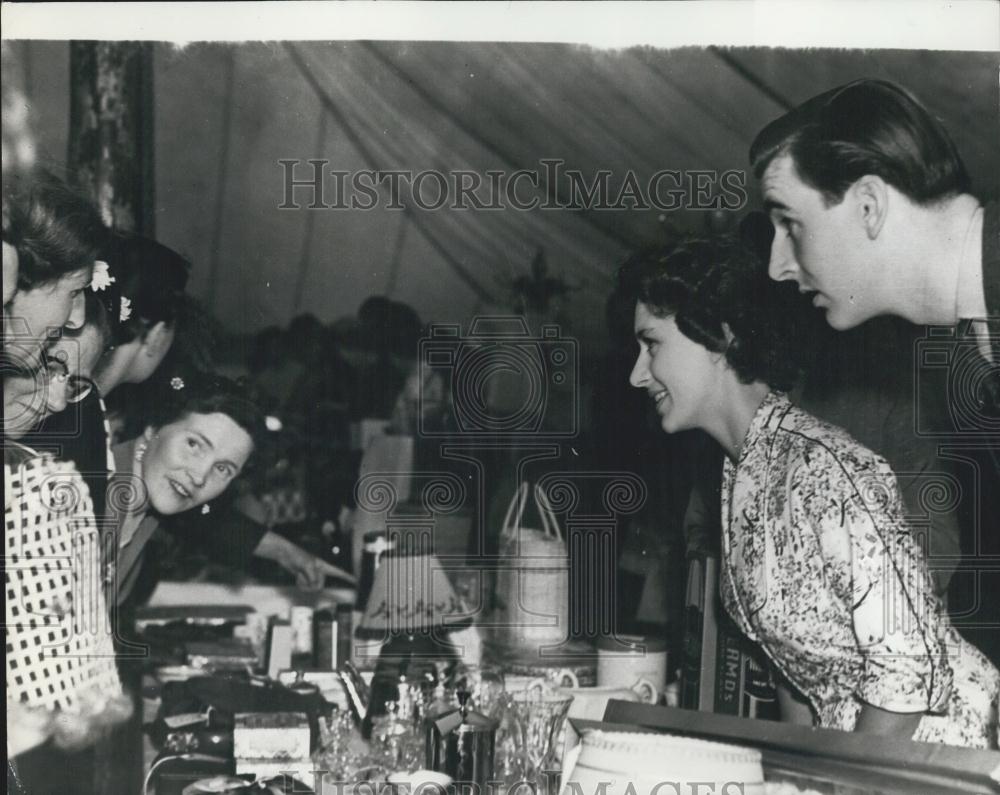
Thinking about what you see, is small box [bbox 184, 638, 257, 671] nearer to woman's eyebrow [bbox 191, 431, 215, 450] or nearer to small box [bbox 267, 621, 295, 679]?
small box [bbox 267, 621, 295, 679]

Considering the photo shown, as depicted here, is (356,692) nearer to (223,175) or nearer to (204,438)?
(204,438)

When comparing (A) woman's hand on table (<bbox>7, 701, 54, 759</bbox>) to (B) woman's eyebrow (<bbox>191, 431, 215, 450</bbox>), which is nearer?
(A) woman's hand on table (<bbox>7, 701, 54, 759</bbox>)

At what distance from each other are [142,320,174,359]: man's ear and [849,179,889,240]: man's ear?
5.41ft

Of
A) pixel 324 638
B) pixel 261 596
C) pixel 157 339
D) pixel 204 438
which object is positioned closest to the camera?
pixel 157 339

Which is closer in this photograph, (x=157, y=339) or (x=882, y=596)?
(x=882, y=596)

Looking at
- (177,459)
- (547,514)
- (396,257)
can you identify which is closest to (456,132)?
(396,257)

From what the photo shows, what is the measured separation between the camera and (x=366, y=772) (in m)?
2.77

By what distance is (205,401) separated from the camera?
121 inches

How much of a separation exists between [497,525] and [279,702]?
26.4 inches

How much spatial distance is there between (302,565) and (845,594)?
144 centimetres

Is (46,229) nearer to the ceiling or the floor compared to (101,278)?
nearer to the ceiling

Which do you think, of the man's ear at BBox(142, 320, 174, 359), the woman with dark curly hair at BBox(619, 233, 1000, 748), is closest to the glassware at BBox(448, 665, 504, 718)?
the woman with dark curly hair at BBox(619, 233, 1000, 748)

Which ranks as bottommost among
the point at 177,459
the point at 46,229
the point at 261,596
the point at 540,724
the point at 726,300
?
the point at 540,724

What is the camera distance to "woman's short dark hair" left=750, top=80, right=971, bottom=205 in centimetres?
278
